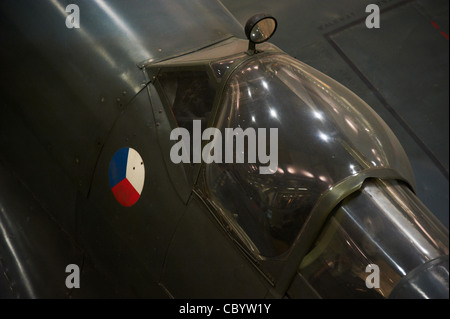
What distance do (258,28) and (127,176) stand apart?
1.03 metres

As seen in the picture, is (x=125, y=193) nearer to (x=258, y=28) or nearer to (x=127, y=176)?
(x=127, y=176)

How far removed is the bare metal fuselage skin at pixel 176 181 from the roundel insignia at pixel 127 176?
1.7 inches

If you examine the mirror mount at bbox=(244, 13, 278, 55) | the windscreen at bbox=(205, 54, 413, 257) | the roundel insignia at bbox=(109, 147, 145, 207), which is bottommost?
the windscreen at bbox=(205, 54, 413, 257)

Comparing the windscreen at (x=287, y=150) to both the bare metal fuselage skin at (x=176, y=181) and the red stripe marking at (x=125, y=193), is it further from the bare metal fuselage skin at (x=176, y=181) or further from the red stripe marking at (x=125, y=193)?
the red stripe marking at (x=125, y=193)

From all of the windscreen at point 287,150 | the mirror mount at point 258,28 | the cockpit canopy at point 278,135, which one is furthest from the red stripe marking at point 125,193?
the mirror mount at point 258,28

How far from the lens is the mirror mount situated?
2.62 metres

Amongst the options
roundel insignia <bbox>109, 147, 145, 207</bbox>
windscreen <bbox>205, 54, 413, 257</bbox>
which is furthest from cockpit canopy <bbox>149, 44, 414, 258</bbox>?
roundel insignia <bbox>109, 147, 145, 207</bbox>

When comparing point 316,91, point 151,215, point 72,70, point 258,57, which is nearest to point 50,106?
point 72,70

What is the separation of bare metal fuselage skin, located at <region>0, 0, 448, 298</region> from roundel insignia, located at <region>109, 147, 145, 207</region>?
1.7 inches

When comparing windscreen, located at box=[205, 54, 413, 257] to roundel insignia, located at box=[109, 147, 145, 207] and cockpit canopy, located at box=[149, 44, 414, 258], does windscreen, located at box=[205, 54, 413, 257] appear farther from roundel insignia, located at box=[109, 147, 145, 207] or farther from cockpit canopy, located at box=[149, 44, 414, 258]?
roundel insignia, located at box=[109, 147, 145, 207]

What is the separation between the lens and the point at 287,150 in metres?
2.35

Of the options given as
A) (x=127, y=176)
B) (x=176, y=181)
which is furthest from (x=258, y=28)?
(x=127, y=176)
